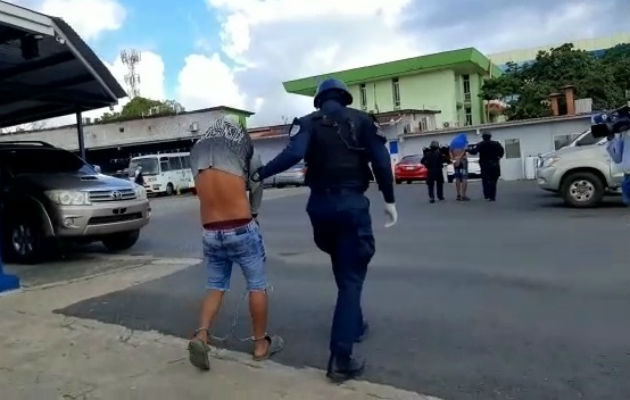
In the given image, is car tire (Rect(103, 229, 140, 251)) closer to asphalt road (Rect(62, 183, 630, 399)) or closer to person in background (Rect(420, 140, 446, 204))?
asphalt road (Rect(62, 183, 630, 399))

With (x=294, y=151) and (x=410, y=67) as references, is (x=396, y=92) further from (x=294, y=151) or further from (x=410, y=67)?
(x=294, y=151)

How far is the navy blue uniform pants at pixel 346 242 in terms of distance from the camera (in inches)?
160

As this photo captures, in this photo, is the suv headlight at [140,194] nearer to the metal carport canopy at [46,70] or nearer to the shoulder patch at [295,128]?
the metal carport canopy at [46,70]

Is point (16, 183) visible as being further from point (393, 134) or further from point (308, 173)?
point (393, 134)

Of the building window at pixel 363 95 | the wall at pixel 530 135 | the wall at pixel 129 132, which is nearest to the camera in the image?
the wall at pixel 530 135

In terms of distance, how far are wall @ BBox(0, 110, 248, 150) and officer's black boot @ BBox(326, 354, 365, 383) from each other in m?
33.4

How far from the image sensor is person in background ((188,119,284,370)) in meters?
4.34

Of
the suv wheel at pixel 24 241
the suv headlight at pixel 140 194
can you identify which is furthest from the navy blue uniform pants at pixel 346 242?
the suv wheel at pixel 24 241

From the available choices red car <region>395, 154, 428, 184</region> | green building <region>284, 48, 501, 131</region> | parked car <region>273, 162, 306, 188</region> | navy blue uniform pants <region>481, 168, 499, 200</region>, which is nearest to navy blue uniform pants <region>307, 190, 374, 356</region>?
navy blue uniform pants <region>481, 168, 499, 200</region>

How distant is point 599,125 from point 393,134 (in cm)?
3271

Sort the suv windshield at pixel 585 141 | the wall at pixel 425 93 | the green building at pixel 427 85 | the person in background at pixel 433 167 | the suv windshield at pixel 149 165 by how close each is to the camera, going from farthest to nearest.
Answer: the wall at pixel 425 93
the green building at pixel 427 85
the suv windshield at pixel 149 165
the person in background at pixel 433 167
the suv windshield at pixel 585 141

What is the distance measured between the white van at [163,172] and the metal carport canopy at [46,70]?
20.0m

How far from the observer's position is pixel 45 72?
10.8 metres

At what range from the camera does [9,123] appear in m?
14.6
